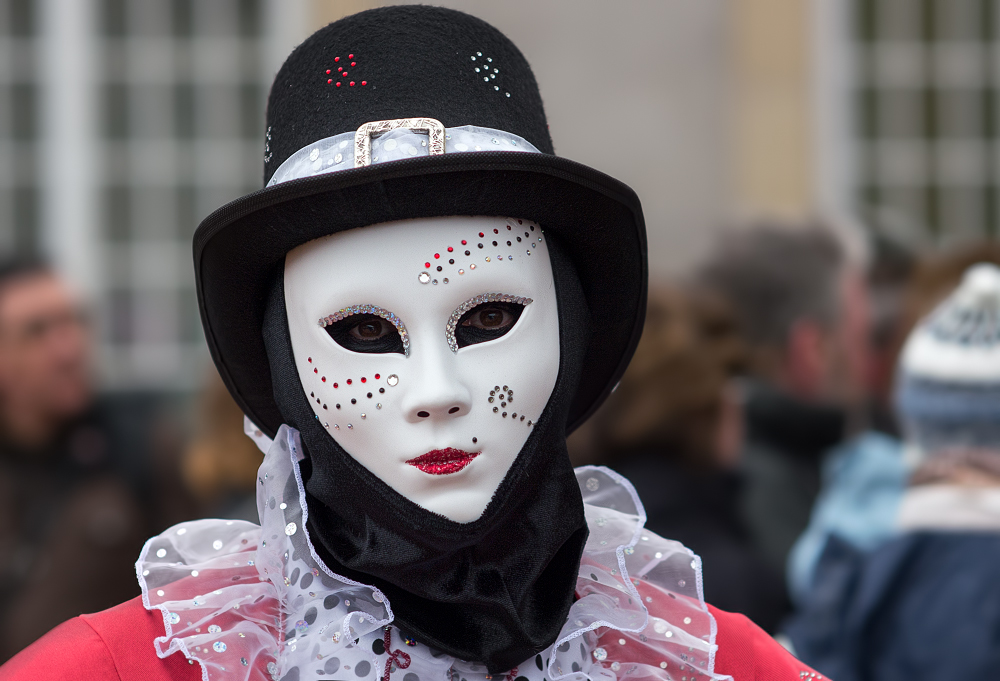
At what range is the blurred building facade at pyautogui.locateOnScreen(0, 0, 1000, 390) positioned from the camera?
6324 mm

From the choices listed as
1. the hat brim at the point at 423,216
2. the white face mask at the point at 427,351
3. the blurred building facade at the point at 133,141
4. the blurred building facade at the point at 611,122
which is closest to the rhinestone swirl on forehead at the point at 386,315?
the white face mask at the point at 427,351

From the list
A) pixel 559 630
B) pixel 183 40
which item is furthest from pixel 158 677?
pixel 183 40

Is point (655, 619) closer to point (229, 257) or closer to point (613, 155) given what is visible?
point (229, 257)

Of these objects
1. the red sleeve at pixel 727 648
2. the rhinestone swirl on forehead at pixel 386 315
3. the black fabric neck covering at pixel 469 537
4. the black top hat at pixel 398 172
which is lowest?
the red sleeve at pixel 727 648

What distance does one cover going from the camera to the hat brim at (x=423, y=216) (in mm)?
1588

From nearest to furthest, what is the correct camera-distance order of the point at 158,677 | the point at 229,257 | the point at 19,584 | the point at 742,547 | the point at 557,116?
1. the point at 158,677
2. the point at 229,257
3. the point at 742,547
4. the point at 19,584
5. the point at 557,116

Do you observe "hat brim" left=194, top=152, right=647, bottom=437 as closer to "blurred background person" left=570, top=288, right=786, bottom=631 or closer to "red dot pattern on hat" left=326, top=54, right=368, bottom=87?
"red dot pattern on hat" left=326, top=54, right=368, bottom=87

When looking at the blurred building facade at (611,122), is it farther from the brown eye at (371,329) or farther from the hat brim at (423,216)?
the brown eye at (371,329)

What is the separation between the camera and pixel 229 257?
5.62ft

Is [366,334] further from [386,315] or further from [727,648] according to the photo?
[727,648]

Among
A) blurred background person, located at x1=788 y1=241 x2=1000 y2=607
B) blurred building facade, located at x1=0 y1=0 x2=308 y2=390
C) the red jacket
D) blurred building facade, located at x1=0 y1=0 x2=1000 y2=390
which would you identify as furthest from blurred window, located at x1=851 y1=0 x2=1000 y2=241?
the red jacket

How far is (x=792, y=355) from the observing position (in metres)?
3.75

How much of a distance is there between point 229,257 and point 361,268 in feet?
0.70

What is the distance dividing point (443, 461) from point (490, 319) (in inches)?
8.1
